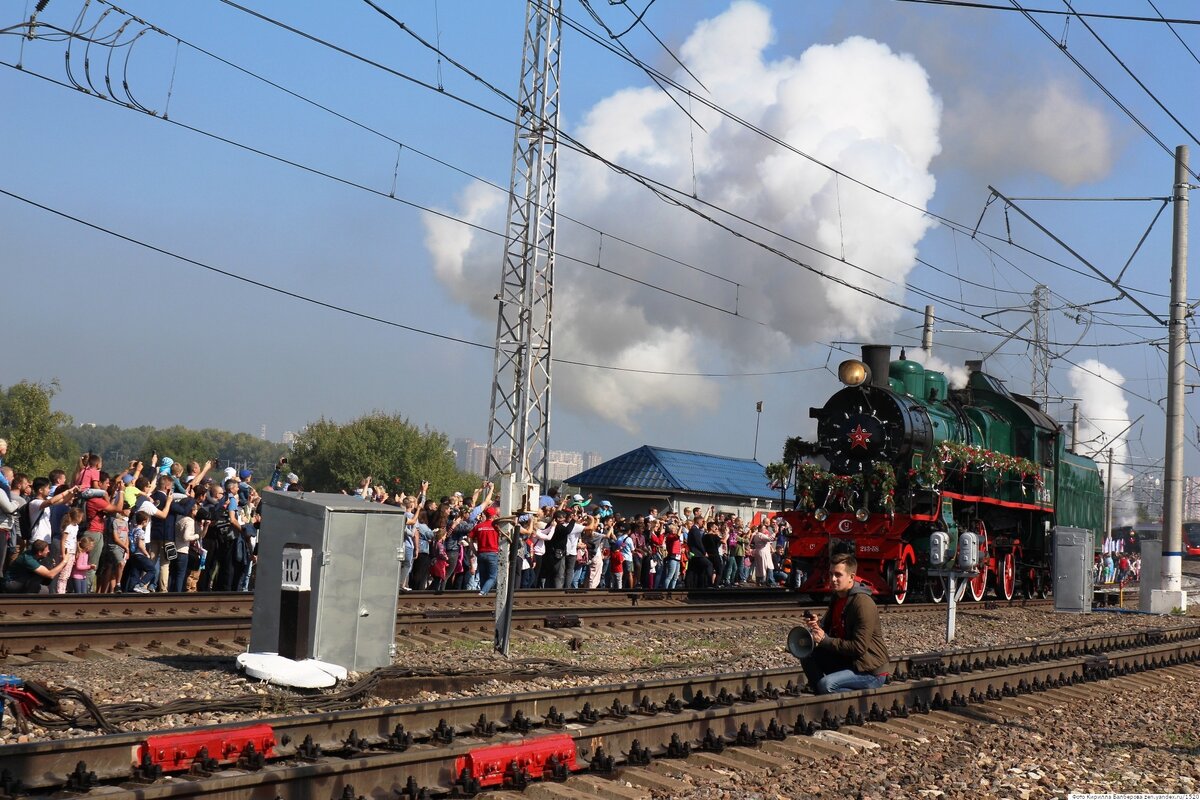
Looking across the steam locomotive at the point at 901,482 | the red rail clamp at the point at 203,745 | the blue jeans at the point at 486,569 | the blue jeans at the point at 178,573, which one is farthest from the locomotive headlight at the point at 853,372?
the red rail clamp at the point at 203,745

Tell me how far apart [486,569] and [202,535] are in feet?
13.4

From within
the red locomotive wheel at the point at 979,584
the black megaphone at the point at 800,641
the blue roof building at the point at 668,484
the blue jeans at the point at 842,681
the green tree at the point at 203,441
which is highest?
the green tree at the point at 203,441

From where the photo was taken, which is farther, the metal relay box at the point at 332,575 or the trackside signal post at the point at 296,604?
the metal relay box at the point at 332,575

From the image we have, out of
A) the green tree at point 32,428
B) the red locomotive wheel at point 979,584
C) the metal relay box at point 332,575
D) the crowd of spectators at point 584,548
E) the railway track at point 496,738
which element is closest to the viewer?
the railway track at point 496,738

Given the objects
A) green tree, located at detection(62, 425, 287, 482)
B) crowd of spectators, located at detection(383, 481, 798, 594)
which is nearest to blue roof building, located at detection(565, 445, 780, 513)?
crowd of spectators, located at detection(383, 481, 798, 594)

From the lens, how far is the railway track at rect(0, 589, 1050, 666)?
10484 millimetres

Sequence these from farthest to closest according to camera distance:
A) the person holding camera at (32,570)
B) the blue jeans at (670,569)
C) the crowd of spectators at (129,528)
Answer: the blue jeans at (670,569) → the crowd of spectators at (129,528) → the person holding camera at (32,570)

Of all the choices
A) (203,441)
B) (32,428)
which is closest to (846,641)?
(32,428)

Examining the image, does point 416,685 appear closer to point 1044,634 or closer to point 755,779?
point 755,779

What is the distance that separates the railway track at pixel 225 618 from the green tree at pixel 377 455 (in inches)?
3005

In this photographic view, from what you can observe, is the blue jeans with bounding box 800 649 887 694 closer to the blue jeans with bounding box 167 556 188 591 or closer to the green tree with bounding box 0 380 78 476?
A: the blue jeans with bounding box 167 556 188 591

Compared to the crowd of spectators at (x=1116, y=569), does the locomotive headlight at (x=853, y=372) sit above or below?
above

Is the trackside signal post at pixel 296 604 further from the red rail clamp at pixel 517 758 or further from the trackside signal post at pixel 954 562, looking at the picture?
the trackside signal post at pixel 954 562

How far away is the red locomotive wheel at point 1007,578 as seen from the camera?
23.6 metres
